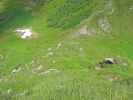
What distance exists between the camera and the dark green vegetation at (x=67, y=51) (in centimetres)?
6919

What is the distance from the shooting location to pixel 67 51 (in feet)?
302

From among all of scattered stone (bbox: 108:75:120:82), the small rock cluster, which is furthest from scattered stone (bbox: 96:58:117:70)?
scattered stone (bbox: 108:75:120:82)

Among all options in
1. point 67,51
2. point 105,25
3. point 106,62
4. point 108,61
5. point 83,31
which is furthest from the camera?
point 105,25

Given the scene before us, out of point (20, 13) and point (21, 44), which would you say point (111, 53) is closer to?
point (21, 44)

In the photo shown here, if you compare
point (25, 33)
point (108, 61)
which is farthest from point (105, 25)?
point (25, 33)

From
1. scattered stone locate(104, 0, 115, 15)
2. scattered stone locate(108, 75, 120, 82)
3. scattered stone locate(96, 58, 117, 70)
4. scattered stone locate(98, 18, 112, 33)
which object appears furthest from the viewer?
scattered stone locate(104, 0, 115, 15)

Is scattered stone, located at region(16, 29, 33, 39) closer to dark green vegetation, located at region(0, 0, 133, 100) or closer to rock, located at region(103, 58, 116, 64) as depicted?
dark green vegetation, located at region(0, 0, 133, 100)

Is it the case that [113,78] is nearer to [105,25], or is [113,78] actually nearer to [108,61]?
[108,61]

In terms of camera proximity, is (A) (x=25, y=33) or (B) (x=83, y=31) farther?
(A) (x=25, y=33)

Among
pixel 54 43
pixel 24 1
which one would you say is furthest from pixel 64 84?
A: pixel 24 1

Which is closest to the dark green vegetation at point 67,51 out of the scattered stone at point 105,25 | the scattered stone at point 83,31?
the scattered stone at point 105,25

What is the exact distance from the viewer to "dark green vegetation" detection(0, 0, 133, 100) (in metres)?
69.2

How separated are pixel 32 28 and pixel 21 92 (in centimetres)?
4970

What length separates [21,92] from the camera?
73562 mm
